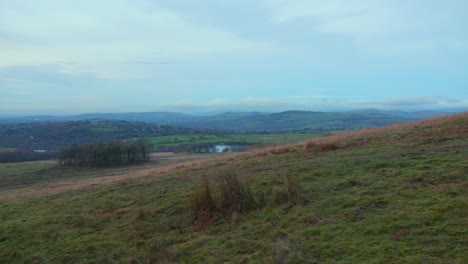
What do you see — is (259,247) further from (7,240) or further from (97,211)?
(7,240)

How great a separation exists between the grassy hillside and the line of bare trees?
40.3m

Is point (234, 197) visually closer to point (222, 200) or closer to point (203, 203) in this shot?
point (222, 200)

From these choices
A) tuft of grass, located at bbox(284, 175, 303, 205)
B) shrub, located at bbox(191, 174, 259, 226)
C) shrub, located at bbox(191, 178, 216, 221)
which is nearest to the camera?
tuft of grass, located at bbox(284, 175, 303, 205)

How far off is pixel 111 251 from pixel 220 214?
7.46ft

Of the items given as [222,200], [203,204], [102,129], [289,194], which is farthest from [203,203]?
[102,129]

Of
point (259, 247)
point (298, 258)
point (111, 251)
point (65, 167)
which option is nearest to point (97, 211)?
point (111, 251)

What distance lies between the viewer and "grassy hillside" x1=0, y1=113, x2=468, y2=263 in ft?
17.8

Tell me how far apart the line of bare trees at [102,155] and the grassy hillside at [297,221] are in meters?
40.3

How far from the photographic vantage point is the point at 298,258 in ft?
17.7

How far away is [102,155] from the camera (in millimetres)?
50875

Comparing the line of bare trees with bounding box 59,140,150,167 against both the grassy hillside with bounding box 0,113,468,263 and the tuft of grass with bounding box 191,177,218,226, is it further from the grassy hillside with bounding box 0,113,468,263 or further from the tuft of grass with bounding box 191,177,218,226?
the tuft of grass with bounding box 191,177,218,226

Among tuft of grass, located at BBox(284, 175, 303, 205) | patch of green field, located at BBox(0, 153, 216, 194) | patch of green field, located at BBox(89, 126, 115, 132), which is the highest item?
tuft of grass, located at BBox(284, 175, 303, 205)

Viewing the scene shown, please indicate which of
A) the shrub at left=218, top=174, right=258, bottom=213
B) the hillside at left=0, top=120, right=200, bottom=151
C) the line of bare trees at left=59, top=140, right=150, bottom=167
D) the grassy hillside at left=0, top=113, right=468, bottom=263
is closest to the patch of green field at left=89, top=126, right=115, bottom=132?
the hillside at left=0, top=120, right=200, bottom=151

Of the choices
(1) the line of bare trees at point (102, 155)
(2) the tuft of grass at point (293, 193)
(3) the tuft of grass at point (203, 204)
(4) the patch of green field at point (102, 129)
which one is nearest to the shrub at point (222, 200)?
(3) the tuft of grass at point (203, 204)
